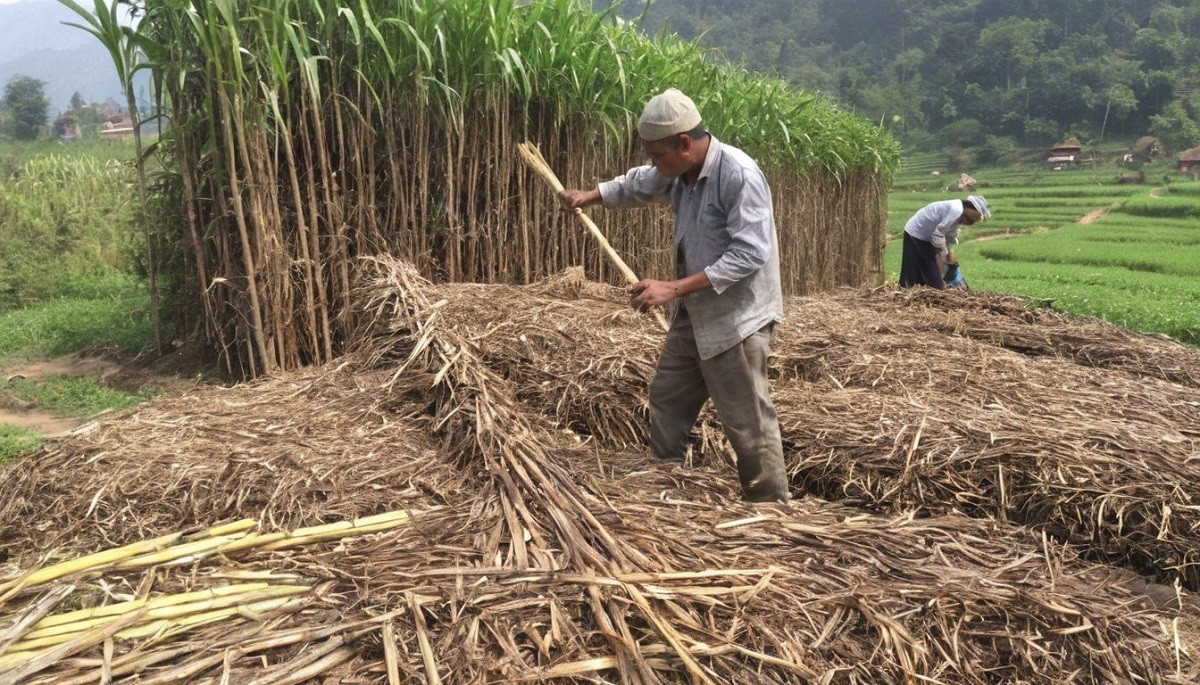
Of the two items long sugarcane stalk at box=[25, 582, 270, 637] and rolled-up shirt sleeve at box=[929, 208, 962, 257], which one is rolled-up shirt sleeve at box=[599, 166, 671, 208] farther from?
rolled-up shirt sleeve at box=[929, 208, 962, 257]

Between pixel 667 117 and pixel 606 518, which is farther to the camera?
pixel 667 117

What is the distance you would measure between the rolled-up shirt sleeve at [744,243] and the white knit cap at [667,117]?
0.28 metres

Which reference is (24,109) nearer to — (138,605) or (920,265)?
(920,265)

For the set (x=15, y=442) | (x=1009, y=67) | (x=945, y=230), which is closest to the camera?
(x=15, y=442)

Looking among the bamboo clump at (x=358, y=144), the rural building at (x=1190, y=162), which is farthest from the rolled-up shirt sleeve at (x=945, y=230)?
the rural building at (x=1190, y=162)

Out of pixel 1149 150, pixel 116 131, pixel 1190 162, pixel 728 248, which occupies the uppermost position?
pixel 116 131

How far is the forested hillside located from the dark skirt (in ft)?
89.9

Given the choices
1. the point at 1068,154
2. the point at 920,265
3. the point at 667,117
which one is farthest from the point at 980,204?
the point at 1068,154

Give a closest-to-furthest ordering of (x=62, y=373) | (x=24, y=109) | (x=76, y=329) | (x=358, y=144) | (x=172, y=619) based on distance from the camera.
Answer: (x=172, y=619) → (x=358, y=144) → (x=62, y=373) → (x=76, y=329) → (x=24, y=109)

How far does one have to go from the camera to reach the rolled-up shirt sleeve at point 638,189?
10.8 feet

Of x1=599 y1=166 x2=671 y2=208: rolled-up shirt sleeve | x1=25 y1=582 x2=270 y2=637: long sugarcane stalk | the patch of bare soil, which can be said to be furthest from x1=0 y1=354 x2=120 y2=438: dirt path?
the patch of bare soil

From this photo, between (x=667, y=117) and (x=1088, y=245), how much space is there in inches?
812

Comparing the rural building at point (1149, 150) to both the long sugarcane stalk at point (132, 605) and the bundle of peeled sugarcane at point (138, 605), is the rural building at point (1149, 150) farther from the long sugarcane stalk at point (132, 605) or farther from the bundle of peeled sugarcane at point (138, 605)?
the long sugarcane stalk at point (132, 605)

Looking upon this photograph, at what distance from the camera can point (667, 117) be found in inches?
110
